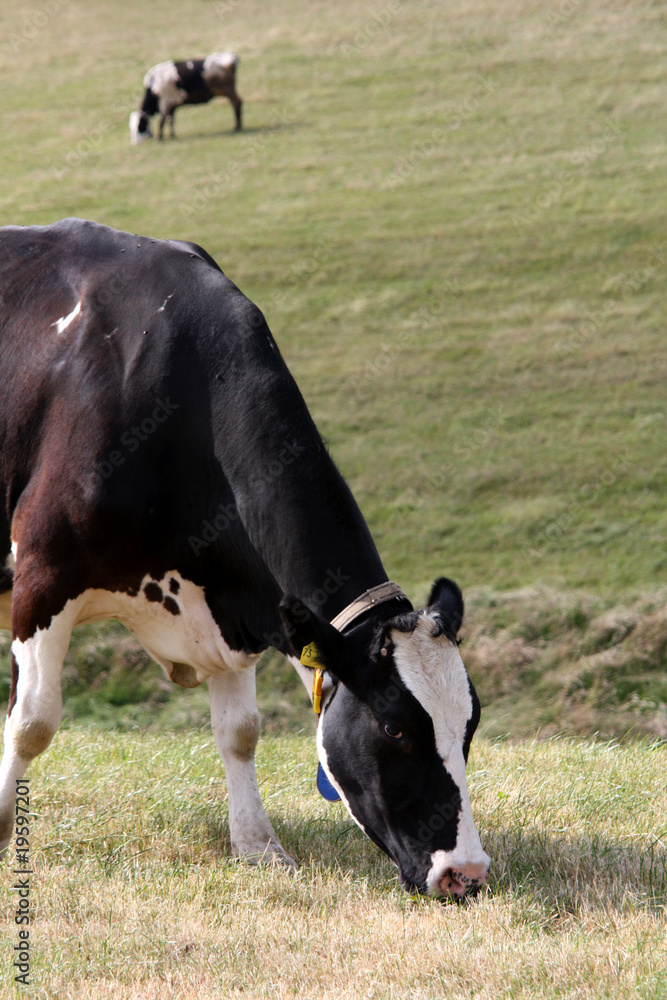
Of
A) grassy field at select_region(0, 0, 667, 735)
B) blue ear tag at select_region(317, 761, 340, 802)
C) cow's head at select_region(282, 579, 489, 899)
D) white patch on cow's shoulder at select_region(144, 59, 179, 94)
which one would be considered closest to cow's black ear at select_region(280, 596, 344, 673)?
cow's head at select_region(282, 579, 489, 899)

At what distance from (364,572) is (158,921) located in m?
1.51

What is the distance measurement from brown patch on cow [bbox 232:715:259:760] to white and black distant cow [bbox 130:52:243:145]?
28.9 meters

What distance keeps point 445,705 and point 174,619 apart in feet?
4.56

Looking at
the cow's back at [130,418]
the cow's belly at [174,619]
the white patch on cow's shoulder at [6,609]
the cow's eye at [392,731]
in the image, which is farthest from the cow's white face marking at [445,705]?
the white patch on cow's shoulder at [6,609]

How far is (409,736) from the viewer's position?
165 inches

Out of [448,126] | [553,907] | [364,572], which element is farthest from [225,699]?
[448,126]

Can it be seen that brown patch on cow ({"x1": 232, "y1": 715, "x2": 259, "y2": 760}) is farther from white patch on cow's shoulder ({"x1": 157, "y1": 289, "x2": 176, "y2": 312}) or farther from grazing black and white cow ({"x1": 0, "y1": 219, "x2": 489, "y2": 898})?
white patch on cow's shoulder ({"x1": 157, "y1": 289, "x2": 176, "y2": 312})

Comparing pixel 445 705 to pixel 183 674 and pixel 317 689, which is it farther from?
pixel 183 674

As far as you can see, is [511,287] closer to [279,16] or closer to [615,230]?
[615,230]

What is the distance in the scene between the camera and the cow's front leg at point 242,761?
522 centimetres

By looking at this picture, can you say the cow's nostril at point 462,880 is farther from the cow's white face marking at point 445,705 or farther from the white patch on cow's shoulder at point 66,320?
the white patch on cow's shoulder at point 66,320

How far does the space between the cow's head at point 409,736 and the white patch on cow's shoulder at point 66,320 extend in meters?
1.88

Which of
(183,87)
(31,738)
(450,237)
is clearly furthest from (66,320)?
(183,87)

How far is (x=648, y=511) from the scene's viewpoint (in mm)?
16953
